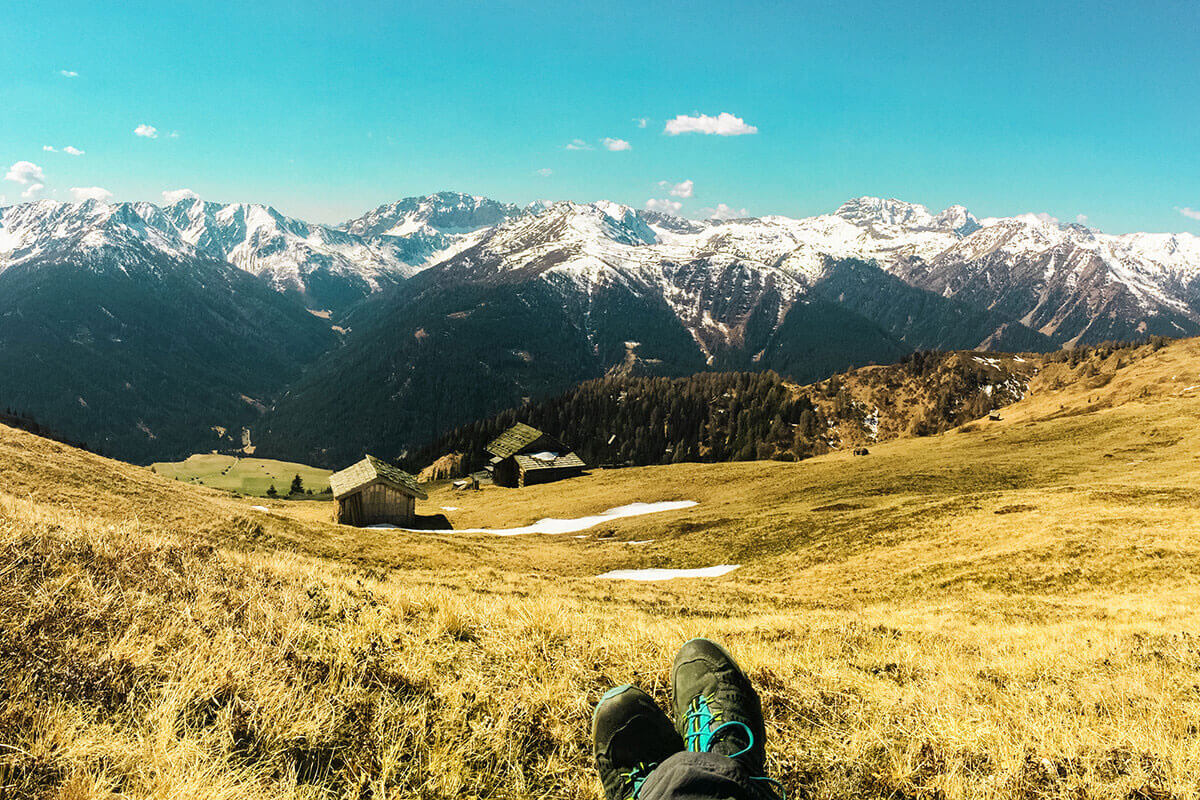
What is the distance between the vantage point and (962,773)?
183 inches

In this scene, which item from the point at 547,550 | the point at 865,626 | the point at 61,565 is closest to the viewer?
the point at 61,565

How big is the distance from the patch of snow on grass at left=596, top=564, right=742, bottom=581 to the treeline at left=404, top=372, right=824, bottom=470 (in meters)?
107

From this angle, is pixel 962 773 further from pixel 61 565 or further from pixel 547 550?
pixel 547 550

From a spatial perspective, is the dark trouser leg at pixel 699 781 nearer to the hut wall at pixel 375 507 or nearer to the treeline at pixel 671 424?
the hut wall at pixel 375 507

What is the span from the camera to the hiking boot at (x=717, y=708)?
4.58 m

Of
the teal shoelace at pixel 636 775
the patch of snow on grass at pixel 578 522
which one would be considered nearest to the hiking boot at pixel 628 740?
the teal shoelace at pixel 636 775

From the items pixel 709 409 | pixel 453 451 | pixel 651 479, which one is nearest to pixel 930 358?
pixel 709 409

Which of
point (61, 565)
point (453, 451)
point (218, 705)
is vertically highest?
point (61, 565)

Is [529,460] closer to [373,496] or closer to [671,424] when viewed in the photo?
[373,496]

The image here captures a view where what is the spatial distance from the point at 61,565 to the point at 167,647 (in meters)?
3.04

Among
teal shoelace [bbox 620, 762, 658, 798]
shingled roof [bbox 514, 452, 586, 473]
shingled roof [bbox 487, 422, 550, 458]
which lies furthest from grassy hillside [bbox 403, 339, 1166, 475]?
teal shoelace [bbox 620, 762, 658, 798]

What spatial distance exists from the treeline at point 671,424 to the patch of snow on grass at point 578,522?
84838 millimetres

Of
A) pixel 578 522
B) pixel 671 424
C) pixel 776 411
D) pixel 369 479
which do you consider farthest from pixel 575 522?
pixel 671 424

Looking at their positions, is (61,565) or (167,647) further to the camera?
(61,565)
